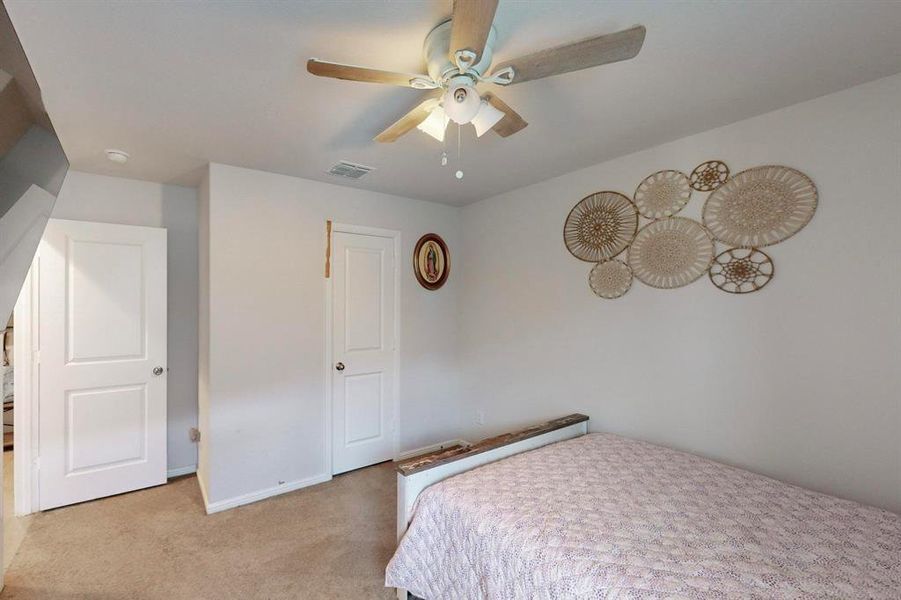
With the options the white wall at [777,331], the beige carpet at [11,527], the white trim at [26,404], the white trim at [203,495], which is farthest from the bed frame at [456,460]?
the white trim at [26,404]

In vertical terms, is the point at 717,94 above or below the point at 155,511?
above

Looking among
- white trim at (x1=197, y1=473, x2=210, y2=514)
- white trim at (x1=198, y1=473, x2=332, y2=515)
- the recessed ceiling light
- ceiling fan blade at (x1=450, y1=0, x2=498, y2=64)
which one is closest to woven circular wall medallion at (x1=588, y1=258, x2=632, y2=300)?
ceiling fan blade at (x1=450, y1=0, x2=498, y2=64)

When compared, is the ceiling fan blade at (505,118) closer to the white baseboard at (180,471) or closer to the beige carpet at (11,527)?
the beige carpet at (11,527)

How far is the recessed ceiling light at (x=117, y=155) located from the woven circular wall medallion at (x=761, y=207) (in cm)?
343

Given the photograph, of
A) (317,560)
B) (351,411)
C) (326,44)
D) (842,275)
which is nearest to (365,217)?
(351,411)

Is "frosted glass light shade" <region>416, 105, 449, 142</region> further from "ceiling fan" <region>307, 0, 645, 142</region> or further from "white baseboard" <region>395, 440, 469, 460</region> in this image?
"white baseboard" <region>395, 440, 469, 460</region>

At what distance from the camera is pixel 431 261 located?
364 cm

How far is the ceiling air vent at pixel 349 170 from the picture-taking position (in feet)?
8.75

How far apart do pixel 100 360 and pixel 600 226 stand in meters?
3.54

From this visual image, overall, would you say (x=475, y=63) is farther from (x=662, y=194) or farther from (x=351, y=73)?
(x=662, y=194)

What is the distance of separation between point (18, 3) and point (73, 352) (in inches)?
89.1

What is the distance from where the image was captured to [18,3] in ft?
4.01

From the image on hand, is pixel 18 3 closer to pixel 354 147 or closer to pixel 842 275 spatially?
pixel 354 147

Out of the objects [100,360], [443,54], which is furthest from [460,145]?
[100,360]
